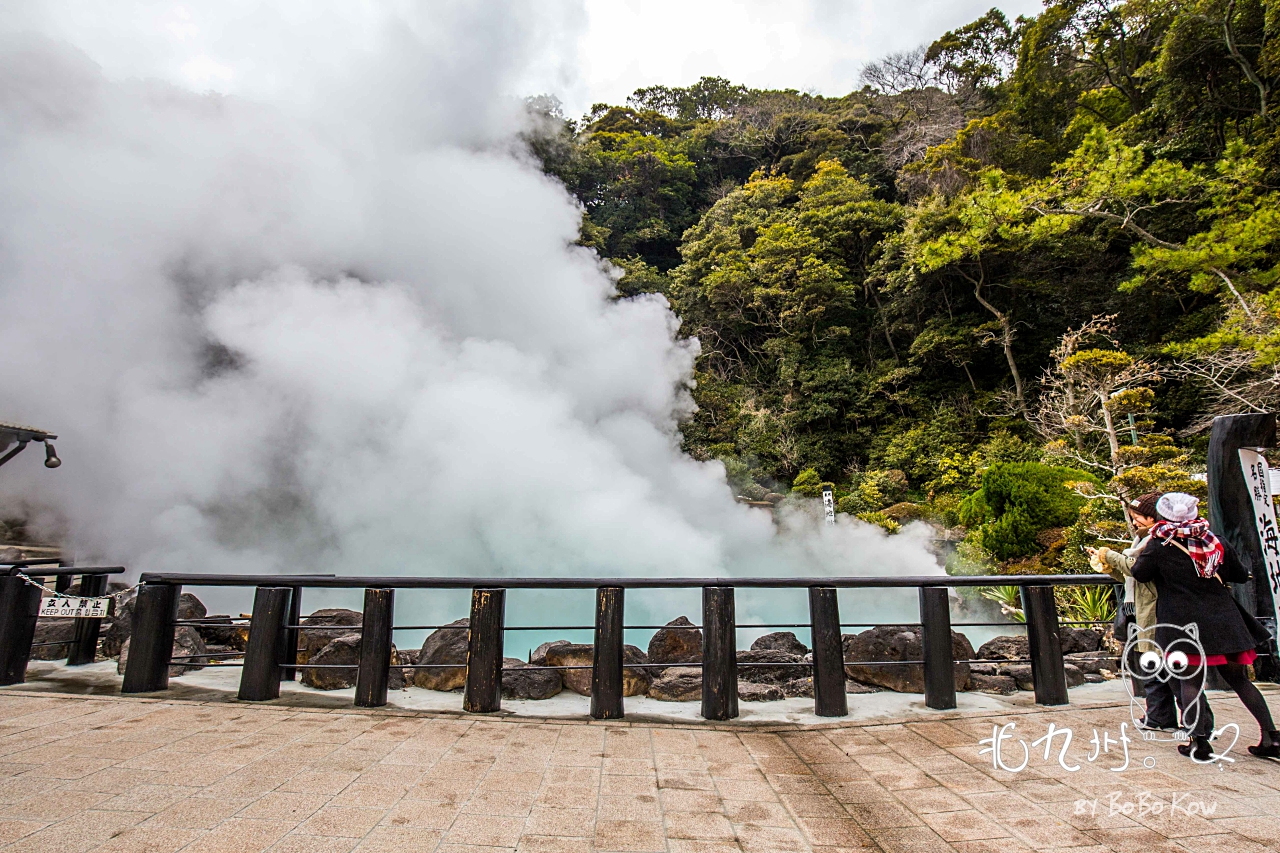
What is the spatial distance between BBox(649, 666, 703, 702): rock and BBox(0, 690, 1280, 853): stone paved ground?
0.66 meters

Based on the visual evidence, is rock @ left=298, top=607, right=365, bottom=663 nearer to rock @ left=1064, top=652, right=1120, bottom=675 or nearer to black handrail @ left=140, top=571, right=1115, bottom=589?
black handrail @ left=140, top=571, right=1115, bottom=589

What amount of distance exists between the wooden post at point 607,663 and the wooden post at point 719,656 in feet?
1.63

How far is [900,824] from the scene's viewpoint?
83.7 inches

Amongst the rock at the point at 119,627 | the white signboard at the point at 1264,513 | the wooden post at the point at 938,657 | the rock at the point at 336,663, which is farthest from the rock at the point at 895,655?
the rock at the point at 119,627

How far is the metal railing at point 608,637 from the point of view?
3359 millimetres

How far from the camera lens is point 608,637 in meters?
3.35

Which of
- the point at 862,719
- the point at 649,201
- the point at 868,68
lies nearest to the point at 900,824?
the point at 862,719

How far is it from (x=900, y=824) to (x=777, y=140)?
22612 millimetres

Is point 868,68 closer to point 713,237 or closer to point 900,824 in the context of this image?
point 713,237

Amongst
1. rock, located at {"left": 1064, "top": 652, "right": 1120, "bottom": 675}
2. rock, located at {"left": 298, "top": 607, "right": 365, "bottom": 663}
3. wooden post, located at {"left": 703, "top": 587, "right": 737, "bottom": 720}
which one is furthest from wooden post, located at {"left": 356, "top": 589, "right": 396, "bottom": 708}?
rock, located at {"left": 1064, "top": 652, "right": 1120, "bottom": 675}

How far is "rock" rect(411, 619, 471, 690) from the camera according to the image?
4027mm

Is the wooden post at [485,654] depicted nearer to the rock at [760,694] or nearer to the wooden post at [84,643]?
the rock at [760,694]

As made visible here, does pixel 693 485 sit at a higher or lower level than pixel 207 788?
higher

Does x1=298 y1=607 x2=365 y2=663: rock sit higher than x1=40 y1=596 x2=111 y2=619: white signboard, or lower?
lower
